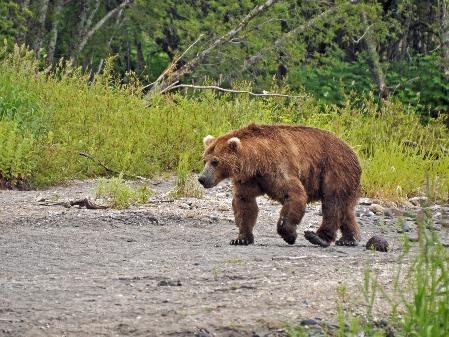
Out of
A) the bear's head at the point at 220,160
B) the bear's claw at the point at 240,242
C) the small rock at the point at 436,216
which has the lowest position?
the small rock at the point at 436,216

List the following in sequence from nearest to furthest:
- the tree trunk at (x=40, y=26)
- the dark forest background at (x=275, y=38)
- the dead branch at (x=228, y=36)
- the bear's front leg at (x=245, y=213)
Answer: the bear's front leg at (x=245, y=213), the dead branch at (x=228, y=36), the dark forest background at (x=275, y=38), the tree trunk at (x=40, y=26)

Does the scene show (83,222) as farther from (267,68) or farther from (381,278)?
(267,68)

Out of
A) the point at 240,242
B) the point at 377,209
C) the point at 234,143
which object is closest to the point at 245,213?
the point at 240,242

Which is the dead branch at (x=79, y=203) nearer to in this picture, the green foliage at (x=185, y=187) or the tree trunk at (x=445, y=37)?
the green foliage at (x=185, y=187)

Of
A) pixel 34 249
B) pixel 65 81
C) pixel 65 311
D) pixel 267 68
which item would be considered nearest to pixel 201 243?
pixel 34 249

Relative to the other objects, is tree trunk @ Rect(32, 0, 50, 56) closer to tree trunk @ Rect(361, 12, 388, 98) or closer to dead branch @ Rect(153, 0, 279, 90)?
dead branch @ Rect(153, 0, 279, 90)

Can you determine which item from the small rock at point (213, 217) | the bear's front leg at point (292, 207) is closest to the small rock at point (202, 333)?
the bear's front leg at point (292, 207)

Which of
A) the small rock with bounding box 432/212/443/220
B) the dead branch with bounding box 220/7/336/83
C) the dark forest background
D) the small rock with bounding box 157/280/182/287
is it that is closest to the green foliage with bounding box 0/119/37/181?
the small rock with bounding box 432/212/443/220

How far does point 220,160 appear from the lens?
8.59 metres

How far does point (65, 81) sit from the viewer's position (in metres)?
15.7

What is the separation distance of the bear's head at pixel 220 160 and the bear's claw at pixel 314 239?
0.78 meters

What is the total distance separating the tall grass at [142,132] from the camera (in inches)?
505

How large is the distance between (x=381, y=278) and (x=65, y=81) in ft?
31.6

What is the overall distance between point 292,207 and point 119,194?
114 inches
